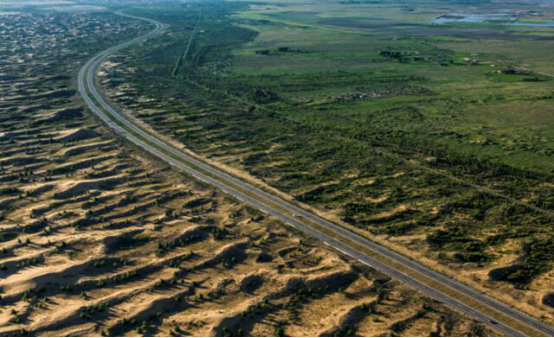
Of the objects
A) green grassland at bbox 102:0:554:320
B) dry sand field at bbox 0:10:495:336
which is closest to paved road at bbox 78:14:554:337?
dry sand field at bbox 0:10:495:336


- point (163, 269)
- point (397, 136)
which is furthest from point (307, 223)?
point (397, 136)

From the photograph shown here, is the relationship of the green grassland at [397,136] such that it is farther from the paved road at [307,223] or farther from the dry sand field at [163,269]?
the dry sand field at [163,269]

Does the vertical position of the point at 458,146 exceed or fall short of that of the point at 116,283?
it exceeds it

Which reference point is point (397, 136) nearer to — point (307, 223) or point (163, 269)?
point (307, 223)

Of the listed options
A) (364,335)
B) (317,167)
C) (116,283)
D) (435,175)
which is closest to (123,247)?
(116,283)

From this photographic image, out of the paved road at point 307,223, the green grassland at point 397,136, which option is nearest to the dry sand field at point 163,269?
the paved road at point 307,223

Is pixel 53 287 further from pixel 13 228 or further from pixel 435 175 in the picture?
pixel 435 175

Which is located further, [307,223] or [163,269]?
[307,223]
